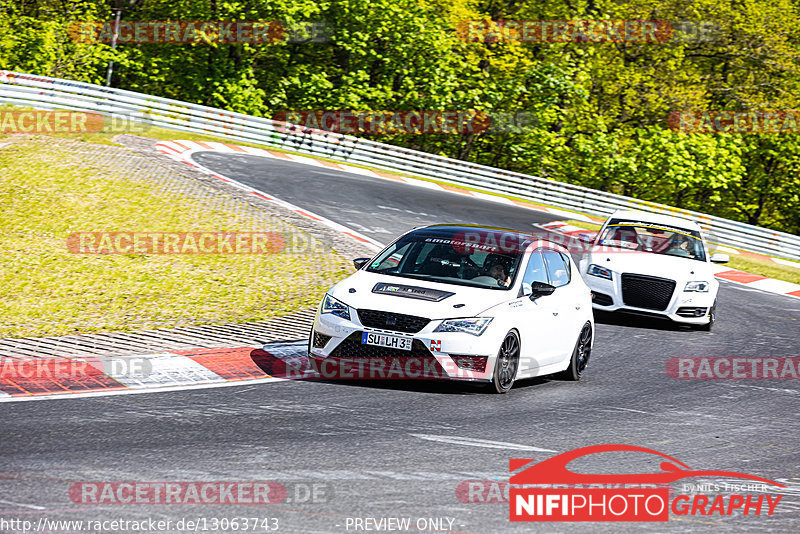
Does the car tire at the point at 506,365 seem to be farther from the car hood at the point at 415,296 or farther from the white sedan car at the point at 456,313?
the car hood at the point at 415,296

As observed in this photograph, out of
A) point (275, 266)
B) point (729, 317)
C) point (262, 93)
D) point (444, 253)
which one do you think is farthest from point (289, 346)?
point (262, 93)

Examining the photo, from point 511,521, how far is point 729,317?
38.5ft

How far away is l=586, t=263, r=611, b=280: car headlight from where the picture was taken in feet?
47.6

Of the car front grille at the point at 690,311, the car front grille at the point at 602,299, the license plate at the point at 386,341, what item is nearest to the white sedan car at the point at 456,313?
the license plate at the point at 386,341

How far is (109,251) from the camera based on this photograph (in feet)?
47.9

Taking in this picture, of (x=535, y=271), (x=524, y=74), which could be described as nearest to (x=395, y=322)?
(x=535, y=271)

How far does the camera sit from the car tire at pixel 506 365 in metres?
9.02

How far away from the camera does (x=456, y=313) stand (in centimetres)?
884

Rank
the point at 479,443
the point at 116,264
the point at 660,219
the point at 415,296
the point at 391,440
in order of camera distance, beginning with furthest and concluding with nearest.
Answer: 1. the point at 660,219
2. the point at 116,264
3. the point at 415,296
4. the point at 479,443
5. the point at 391,440

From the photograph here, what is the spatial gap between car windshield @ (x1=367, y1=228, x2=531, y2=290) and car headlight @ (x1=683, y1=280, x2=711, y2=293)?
5061mm

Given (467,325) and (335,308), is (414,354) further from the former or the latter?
(335,308)

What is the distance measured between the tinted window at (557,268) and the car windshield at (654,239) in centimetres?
459

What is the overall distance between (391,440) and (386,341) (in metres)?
1.68

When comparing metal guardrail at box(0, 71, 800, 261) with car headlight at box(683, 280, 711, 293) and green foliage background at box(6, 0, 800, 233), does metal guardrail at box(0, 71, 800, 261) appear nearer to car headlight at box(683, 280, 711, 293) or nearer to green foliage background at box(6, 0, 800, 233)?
green foliage background at box(6, 0, 800, 233)
